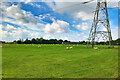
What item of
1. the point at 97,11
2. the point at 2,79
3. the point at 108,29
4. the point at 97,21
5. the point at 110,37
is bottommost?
the point at 2,79

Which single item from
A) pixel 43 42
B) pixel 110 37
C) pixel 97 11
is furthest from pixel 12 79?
pixel 43 42

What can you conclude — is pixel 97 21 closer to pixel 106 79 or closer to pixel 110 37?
pixel 110 37

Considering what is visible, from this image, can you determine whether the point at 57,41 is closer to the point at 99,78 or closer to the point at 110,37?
the point at 110,37

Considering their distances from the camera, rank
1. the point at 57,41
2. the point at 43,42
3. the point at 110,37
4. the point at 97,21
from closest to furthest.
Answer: the point at 110,37 < the point at 97,21 < the point at 43,42 < the point at 57,41

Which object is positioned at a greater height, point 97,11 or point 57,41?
point 97,11

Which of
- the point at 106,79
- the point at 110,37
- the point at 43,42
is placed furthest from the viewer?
the point at 43,42

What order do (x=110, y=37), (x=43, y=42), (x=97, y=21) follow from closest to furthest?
(x=110, y=37), (x=97, y=21), (x=43, y=42)

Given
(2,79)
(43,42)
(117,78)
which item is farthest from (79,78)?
(43,42)

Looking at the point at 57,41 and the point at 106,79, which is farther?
the point at 57,41

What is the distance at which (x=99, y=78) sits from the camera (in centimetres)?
375

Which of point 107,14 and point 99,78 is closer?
point 99,78

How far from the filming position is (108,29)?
68.3 ft

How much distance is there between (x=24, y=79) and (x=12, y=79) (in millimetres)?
473

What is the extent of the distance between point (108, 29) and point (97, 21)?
10.3 feet
